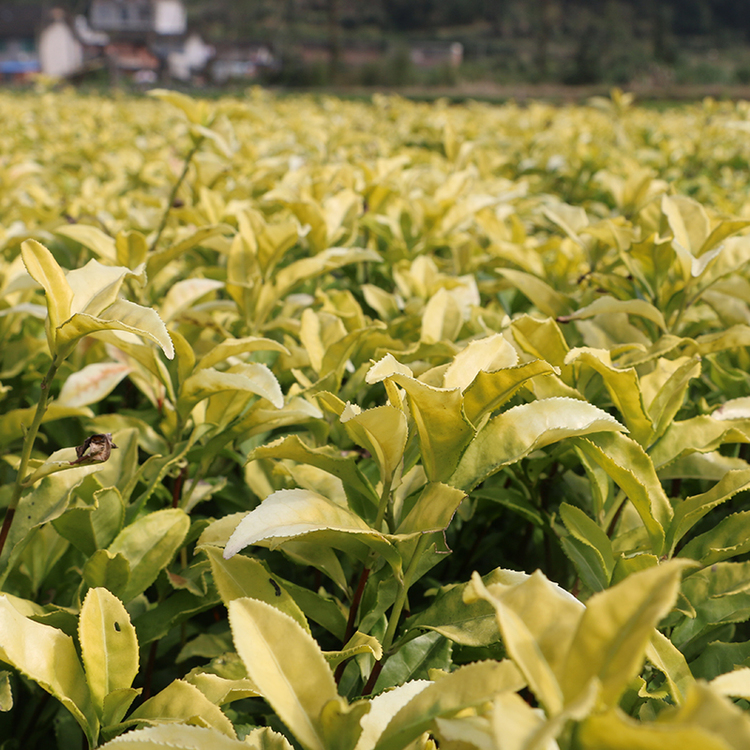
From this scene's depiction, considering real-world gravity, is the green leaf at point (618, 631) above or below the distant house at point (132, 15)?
below

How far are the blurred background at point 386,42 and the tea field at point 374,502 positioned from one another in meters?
36.5

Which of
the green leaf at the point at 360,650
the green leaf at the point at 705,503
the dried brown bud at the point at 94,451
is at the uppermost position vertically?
the dried brown bud at the point at 94,451

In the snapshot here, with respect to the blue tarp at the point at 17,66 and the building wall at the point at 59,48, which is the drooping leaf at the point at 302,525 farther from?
the blue tarp at the point at 17,66

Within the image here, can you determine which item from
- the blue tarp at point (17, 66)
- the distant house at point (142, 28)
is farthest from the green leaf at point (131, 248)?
the distant house at point (142, 28)

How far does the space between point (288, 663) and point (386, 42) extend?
3547 inches

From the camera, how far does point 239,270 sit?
173 cm

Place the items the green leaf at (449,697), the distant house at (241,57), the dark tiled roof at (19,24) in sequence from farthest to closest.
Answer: the dark tiled roof at (19,24) < the distant house at (241,57) < the green leaf at (449,697)

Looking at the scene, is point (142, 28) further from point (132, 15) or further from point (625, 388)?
point (625, 388)

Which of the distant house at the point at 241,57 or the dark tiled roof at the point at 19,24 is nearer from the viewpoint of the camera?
Answer: the distant house at the point at 241,57

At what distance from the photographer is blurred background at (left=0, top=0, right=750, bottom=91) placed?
4216 centimetres

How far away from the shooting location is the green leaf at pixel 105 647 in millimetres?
805

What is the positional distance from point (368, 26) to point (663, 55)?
52.5 metres

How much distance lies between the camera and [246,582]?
92 cm

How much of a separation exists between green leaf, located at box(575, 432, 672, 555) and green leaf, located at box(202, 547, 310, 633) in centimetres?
44
